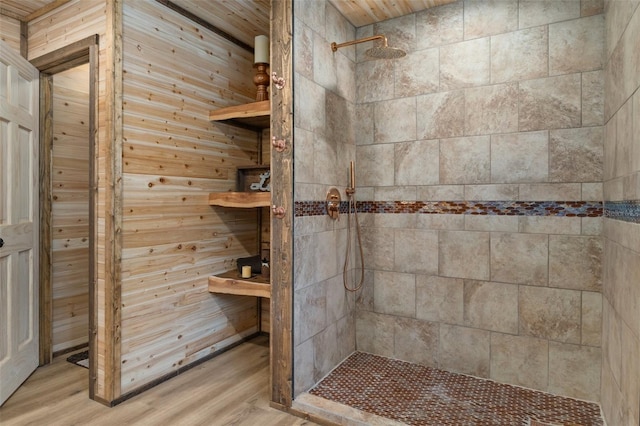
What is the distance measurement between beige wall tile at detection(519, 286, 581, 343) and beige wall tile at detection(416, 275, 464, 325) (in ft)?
1.32

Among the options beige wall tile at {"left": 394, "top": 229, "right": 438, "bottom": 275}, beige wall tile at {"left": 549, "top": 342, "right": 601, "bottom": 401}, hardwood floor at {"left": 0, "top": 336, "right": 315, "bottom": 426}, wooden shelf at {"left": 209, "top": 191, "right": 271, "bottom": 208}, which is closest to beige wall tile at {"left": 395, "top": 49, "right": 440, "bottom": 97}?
beige wall tile at {"left": 394, "top": 229, "right": 438, "bottom": 275}

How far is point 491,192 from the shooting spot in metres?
2.64

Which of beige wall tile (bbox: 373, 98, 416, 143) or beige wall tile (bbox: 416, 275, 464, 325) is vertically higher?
beige wall tile (bbox: 373, 98, 416, 143)

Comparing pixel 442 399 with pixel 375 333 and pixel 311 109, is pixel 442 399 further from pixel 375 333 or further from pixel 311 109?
pixel 311 109

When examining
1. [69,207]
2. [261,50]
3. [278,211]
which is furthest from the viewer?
[69,207]

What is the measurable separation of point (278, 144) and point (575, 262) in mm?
1984

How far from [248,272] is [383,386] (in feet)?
4.11

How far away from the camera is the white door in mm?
2383

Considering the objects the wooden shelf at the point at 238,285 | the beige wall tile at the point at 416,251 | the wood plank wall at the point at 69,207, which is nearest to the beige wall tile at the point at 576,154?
the beige wall tile at the point at 416,251

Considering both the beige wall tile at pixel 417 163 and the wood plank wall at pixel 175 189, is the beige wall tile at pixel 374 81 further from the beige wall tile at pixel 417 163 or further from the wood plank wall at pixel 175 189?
the wood plank wall at pixel 175 189

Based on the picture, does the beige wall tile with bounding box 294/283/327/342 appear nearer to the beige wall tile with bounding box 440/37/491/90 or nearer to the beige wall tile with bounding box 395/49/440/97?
the beige wall tile with bounding box 395/49/440/97

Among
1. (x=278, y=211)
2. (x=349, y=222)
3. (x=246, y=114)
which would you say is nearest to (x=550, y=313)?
(x=349, y=222)

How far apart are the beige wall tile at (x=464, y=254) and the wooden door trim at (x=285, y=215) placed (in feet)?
3.88

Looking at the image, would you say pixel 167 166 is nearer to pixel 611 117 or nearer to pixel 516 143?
pixel 516 143
